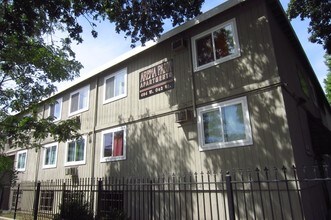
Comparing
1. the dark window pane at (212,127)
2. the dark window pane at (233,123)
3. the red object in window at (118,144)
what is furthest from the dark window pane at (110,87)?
the dark window pane at (233,123)

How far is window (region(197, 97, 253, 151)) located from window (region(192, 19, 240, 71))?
165 centimetres

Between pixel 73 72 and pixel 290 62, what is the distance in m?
10.4

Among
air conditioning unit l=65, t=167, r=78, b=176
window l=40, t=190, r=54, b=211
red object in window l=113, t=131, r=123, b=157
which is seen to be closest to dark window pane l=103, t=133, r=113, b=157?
red object in window l=113, t=131, r=123, b=157

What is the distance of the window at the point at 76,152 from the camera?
43.2 feet

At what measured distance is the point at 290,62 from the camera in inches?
387

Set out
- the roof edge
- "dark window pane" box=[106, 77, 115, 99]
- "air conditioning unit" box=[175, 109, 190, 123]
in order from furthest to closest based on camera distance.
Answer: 1. "dark window pane" box=[106, 77, 115, 99]
2. "air conditioning unit" box=[175, 109, 190, 123]
3. the roof edge

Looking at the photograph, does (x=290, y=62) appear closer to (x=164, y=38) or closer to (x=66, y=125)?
(x=164, y=38)

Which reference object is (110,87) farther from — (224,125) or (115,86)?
(224,125)

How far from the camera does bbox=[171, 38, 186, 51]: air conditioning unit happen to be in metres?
9.95

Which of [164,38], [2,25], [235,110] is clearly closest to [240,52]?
[235,110]

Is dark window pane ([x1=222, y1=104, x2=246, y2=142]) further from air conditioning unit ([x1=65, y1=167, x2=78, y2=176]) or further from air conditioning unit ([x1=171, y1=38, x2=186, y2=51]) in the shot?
air conditioning unit ([x1=65, y1=167, x2=78, y2=176])

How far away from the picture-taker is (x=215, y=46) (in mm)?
9211

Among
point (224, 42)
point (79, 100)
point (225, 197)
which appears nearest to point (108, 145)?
point (79, 100)

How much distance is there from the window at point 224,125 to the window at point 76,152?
7142mm
